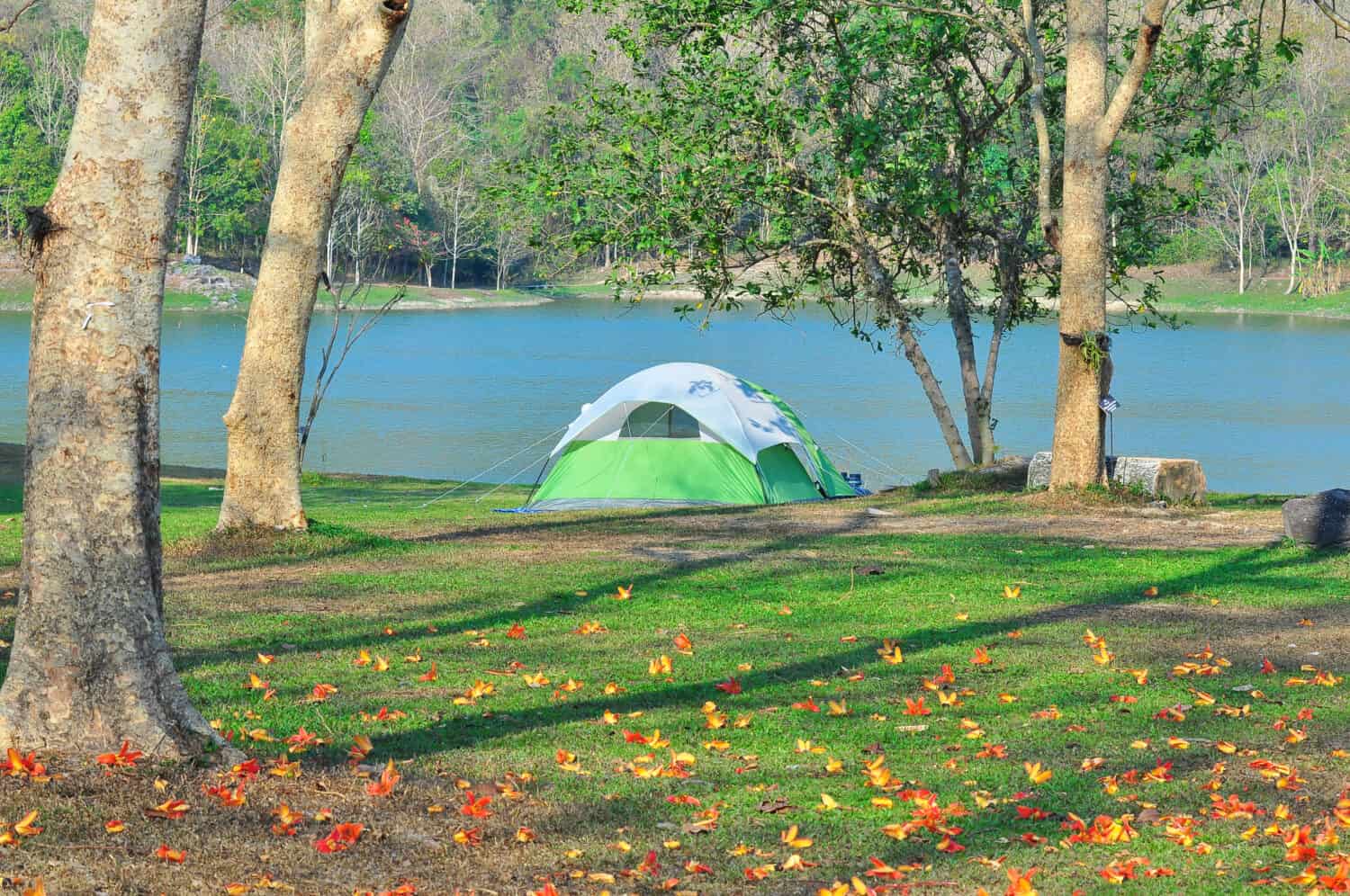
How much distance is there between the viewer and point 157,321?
211 inches

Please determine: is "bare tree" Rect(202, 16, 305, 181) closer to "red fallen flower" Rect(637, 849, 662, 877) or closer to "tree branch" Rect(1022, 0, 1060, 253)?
"tree branch" Rect(1022, 0, 1060, 253)

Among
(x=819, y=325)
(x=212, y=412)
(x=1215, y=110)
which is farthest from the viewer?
(x=819, y=325)

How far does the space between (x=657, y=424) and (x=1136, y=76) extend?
8.55 meters

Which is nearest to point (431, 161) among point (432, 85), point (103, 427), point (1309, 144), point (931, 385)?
point (432, 85)

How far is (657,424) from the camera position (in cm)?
2038

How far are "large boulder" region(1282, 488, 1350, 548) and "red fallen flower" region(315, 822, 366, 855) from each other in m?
8.89

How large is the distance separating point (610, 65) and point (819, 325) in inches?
1138

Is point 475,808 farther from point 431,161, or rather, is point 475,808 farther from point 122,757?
point 431,161

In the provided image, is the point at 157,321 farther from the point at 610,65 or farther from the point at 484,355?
the point at 610,65

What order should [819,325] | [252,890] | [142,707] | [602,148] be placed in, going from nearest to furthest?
1. [252,890]
2. [142,707]
3. [602,148]
4. [819,325]

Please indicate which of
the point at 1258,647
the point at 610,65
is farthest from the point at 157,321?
the point at 610,65

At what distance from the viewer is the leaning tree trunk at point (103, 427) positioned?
5.12 m

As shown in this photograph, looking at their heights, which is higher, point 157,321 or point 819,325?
point 819,325

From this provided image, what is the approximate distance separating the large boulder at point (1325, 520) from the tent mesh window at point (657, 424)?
9933 mm
